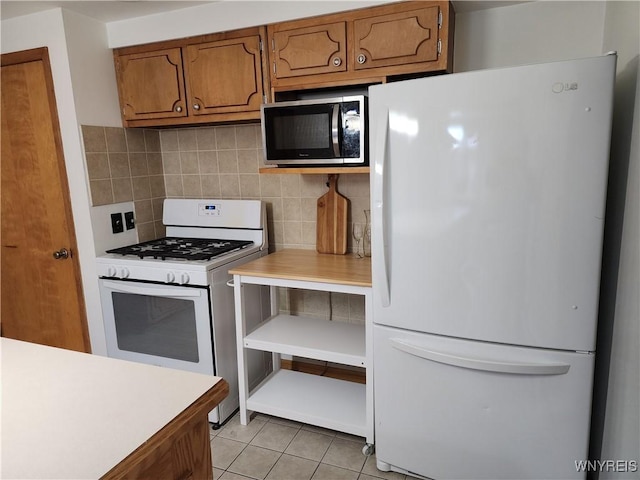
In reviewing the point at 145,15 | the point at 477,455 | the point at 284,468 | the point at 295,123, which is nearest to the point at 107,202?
the point at 145,15

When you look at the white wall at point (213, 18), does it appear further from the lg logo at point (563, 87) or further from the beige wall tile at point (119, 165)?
the lg logo at point (563, 87)

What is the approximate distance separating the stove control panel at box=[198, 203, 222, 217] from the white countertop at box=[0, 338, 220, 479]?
5.41 feet

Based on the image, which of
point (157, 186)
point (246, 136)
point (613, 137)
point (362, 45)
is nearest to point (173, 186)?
point (157, 186)

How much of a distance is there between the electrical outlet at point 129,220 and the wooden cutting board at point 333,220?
120cm

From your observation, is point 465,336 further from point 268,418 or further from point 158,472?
Result: point 268,418

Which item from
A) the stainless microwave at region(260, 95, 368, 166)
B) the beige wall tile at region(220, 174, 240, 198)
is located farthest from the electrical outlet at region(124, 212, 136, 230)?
the stainless microwave at region(260, 95, 368, 166)

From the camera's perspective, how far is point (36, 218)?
99.8 inches

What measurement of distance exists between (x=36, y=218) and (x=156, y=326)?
3.41 ft

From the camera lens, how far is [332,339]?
218 centimetres

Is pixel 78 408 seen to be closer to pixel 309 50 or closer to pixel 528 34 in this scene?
pixel 309 50

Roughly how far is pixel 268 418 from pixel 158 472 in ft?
5.42

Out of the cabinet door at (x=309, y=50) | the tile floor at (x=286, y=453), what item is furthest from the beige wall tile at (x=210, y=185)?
the tile floor at (x=286, y=453)

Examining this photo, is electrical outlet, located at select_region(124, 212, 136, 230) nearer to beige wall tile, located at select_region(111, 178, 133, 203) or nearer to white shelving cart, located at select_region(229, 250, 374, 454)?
beige wall tile, located at select_region(111, 178, 133, 203)

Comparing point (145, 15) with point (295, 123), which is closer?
point (295, 123)
